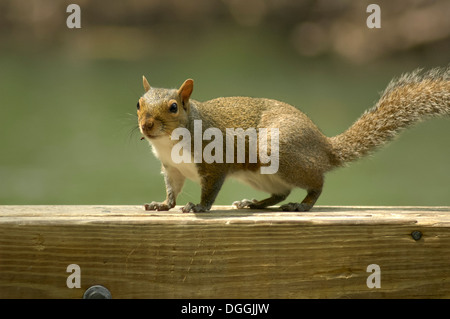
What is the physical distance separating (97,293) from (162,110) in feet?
2.61

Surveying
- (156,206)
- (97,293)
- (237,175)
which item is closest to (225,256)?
(97,293)

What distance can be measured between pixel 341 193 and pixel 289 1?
10.6 ft

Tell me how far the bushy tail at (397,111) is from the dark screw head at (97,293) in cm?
134

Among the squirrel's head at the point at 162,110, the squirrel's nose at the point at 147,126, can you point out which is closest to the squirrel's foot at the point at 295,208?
the squirrel's head at the point at 162,110

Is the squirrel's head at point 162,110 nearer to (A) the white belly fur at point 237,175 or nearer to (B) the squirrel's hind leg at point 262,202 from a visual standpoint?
(A) the white belly fur at point 237,175

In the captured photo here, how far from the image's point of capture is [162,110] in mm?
2221

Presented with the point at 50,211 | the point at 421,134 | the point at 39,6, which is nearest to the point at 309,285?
the point at 50,211

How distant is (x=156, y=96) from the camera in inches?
89.0

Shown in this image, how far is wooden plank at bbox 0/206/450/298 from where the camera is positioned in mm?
1653

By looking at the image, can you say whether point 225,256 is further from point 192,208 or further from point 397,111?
point 397,111

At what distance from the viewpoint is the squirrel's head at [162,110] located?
2.18 meters

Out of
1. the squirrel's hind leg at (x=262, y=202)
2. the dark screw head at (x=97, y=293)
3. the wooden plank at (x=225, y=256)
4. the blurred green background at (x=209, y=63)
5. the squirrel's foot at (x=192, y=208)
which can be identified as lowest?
the dark screw head at (x=97, y=293)

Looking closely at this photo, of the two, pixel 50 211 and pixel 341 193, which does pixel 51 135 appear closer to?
pixel 341 193

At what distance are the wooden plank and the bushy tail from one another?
87 cm
